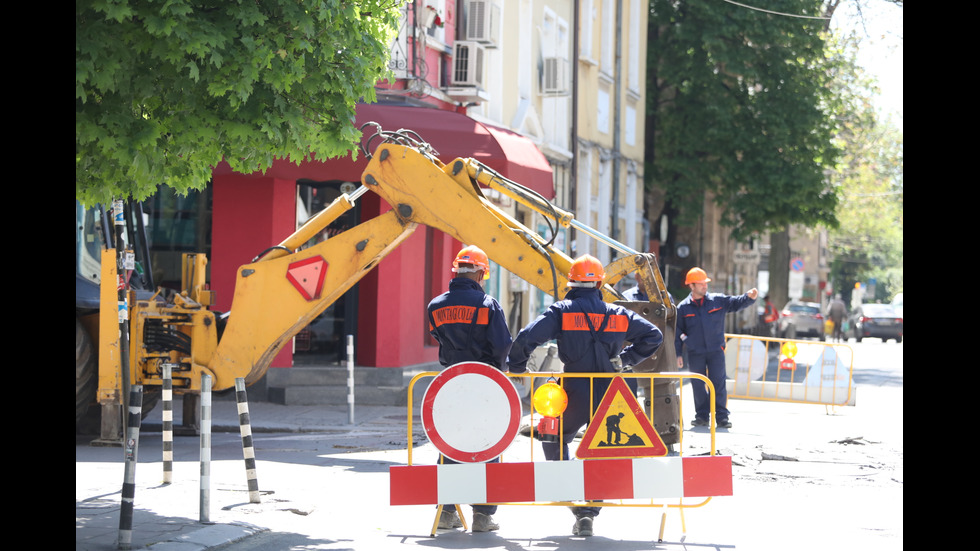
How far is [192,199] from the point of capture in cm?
1792

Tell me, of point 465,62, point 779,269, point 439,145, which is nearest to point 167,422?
point 439,145

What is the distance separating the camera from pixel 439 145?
1772 centimetres

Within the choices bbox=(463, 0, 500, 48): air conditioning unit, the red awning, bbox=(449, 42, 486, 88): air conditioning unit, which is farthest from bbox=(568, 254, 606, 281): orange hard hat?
bbox=(463, 0, 500, 48): air conditioning unit

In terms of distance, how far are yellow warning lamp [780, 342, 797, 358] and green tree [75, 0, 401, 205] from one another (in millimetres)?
10808

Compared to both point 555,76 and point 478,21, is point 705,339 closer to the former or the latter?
point 478,21

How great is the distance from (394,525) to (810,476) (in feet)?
14.0

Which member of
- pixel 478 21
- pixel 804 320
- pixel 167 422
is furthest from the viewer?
pixel 804 320

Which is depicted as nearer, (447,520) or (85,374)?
(447,520)

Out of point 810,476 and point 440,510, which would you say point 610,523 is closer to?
point 440,510

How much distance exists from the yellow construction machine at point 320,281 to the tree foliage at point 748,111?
76.6ft

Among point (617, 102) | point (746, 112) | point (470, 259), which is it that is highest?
point (746, 112)

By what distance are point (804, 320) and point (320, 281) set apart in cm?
3908

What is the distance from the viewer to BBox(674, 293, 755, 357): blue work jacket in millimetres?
15016
